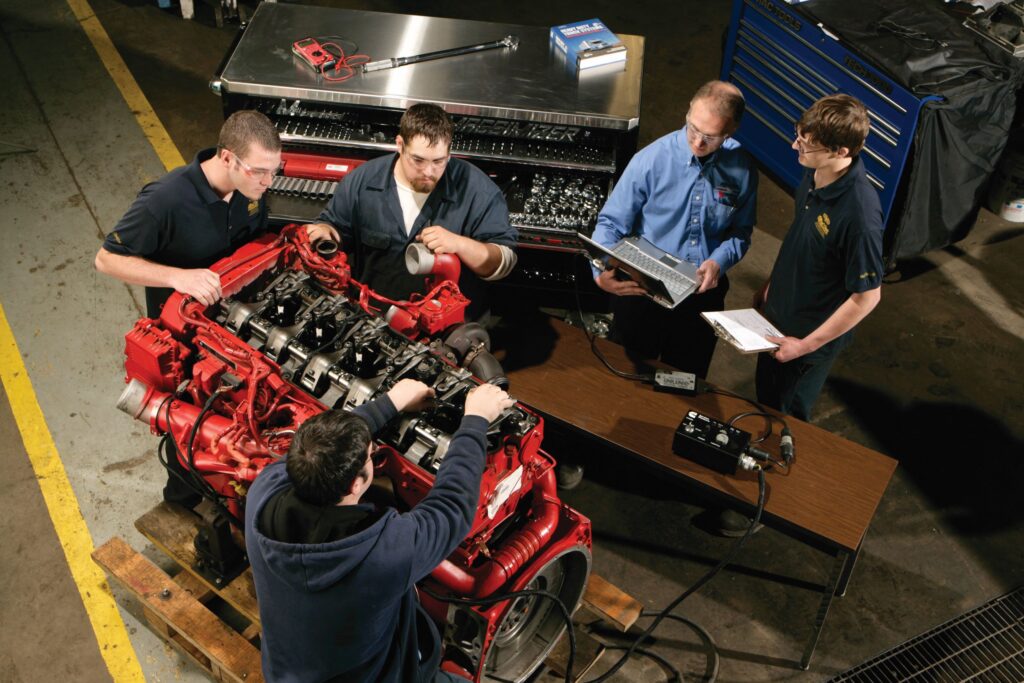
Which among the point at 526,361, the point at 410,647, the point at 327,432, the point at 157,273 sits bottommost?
the point at 526,361

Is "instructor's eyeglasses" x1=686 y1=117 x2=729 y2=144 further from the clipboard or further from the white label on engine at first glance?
the white label on engine

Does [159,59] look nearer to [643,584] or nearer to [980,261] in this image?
[643,584]

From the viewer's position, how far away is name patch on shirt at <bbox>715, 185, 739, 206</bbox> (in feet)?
13.0

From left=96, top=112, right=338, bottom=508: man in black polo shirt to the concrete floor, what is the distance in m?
0.97

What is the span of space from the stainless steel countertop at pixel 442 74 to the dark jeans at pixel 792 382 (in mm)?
1328

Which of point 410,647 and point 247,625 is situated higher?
point 410,647

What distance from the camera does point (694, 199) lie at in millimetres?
3969

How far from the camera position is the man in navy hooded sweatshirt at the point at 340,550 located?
7.70ft

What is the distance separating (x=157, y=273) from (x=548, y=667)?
2.09 metres

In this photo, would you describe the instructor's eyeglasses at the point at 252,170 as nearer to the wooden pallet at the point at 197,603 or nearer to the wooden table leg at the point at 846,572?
the wooden pallet at the point at 197,603

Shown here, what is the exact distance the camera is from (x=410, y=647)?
8.66 feet

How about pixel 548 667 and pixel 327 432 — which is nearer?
pixel 327 432

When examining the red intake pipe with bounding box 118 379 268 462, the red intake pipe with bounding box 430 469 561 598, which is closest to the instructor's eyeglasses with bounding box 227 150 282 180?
the red intake pipe with bounding box 118 379 268 462

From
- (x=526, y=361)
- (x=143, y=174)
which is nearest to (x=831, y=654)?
(x=526, y=361)
